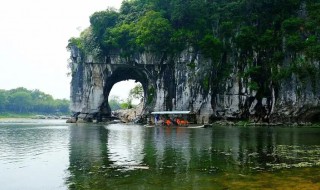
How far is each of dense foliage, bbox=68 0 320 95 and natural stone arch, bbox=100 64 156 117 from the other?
3.37m

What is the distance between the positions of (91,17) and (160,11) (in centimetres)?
1134

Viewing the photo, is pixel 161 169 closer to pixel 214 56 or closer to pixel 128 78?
pixel 214 56

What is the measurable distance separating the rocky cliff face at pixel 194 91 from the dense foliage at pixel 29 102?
6764cm

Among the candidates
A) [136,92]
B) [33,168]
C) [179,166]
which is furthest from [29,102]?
[179,166]

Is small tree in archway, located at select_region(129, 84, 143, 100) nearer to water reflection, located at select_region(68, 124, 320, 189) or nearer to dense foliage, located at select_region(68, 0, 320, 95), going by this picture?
dense foliage, located at select_region(68, 0, 320, 95)

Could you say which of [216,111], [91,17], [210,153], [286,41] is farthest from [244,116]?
[210,153]

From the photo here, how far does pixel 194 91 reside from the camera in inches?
1916

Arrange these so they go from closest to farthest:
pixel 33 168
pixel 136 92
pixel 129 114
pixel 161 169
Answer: pixel 161 169 < pixel 33 168 < pixel 129 114 < pixel 136 92

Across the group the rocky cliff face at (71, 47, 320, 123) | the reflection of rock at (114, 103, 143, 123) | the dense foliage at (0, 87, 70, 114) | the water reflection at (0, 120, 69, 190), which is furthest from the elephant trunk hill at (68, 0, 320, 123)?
the dense foliage at (0, 87, 70, 114)

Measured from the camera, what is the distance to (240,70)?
156ft

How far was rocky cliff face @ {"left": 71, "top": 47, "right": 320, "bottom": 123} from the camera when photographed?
42344 mm

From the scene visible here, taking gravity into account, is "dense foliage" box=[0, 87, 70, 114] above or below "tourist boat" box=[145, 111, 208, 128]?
above

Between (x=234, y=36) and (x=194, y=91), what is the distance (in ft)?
29.3

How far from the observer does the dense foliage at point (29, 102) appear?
116m
